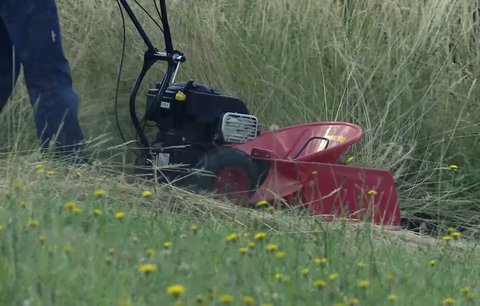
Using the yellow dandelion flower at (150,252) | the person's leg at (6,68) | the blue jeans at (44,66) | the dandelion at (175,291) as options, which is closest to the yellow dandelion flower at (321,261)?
the yellow dandelion flower at (150,252)

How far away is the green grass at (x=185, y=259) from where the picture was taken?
3.10 meters

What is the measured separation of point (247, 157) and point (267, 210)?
507 millimetres

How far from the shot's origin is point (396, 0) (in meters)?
6.98

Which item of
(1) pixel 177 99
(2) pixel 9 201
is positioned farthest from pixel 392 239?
(2) pixel 9 201

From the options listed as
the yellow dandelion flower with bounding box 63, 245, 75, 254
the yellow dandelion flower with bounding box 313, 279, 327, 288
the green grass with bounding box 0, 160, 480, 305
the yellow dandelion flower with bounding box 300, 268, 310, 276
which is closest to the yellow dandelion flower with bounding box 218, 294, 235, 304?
the green grass with bounding box 0, 160, 480, 305

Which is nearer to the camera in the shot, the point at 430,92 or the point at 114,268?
the point at 114,268

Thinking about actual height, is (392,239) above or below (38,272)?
below

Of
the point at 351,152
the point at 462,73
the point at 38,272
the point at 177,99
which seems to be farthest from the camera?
the point at 462,73

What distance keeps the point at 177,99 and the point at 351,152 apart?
1265mm

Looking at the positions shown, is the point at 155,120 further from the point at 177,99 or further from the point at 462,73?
the point at 462,73

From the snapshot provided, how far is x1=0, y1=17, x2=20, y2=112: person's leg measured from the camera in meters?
5.68

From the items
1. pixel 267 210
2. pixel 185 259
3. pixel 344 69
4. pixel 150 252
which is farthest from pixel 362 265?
pixel 344 69

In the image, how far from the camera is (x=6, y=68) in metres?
5.72

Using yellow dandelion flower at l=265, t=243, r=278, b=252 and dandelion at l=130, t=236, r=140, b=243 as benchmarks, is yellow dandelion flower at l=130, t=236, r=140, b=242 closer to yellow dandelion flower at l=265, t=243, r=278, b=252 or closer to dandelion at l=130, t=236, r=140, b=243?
dandelion at l=130, t=236, r=140, b=243
